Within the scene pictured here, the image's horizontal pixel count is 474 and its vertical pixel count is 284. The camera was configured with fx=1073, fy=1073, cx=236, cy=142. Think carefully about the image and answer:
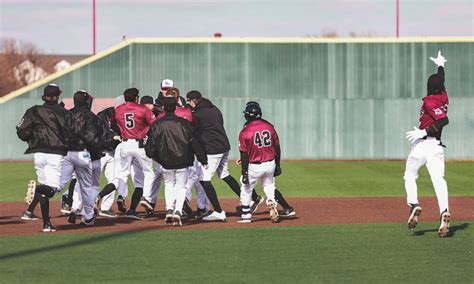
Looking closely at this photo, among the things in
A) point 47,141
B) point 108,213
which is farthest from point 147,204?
point 47,141

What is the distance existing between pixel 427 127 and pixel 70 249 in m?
5.20

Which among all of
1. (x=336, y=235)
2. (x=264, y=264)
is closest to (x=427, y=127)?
(x=336, y=235)

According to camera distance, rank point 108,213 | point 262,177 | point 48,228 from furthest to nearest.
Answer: point 108,213 < point 262,177 < point 48,228

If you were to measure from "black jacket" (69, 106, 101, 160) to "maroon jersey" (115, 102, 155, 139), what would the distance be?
1239 mm

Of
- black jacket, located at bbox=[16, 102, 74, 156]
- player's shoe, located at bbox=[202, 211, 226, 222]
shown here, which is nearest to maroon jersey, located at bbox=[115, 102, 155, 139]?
player's shoe, located at bbox=[202, 211, 226, 222]

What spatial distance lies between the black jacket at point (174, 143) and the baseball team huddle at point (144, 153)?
0.05 ft

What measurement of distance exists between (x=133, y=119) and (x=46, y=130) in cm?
221

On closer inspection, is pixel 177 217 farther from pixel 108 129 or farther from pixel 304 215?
pixel 304 215

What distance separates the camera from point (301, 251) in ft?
43.4

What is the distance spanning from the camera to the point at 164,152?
16.5 m

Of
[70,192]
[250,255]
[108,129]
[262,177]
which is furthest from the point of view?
[70,192]

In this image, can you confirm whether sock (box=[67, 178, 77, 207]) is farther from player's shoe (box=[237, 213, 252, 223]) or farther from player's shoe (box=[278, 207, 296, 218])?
player's shoe (box=[278, 207, 296, 218])

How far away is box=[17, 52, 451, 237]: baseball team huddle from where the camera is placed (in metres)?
15.1

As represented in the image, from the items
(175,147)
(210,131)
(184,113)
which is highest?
(184,113)
